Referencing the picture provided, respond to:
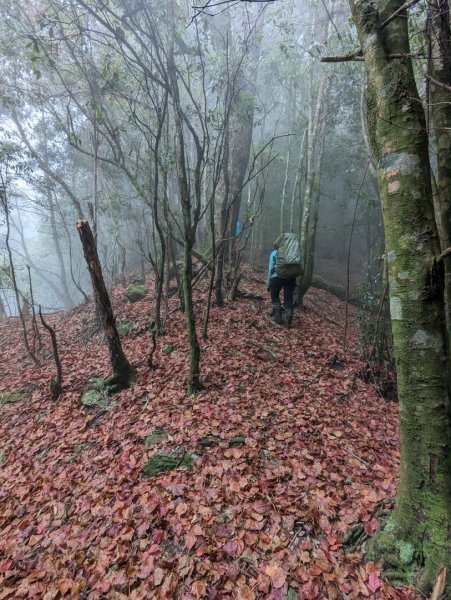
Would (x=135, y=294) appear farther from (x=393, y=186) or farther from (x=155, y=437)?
(x=393, y=186)

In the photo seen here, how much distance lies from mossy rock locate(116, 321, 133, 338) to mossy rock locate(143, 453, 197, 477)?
14.5 ft

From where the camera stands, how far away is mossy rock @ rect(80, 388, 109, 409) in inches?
201

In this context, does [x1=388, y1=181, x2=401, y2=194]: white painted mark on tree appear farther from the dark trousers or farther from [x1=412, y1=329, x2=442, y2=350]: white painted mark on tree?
the dark trousers

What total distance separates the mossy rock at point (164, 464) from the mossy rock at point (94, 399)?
71.6 inches

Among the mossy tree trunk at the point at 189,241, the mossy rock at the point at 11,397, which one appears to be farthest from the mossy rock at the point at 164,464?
the mossy rock at the point at 11,397

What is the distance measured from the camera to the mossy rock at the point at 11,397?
601 centimetres

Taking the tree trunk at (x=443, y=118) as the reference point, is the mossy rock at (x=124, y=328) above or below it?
below

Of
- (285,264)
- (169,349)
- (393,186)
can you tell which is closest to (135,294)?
(169,349)

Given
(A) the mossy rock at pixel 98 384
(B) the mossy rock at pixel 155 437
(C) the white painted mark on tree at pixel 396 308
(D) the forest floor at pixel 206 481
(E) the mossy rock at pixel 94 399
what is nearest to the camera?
(C) the white painted mark on tree at pixel 396 308

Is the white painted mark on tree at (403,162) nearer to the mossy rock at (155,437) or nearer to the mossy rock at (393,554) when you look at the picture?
the mossy rock at (393,554)

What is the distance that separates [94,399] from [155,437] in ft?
5.93

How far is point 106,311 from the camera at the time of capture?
523 cm

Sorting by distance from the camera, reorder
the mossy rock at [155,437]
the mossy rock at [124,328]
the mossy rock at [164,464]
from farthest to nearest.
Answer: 1. the mossy rock at [124,328]
2. the mossy rock at [155,437]
3. the mossy rock at [164,464]

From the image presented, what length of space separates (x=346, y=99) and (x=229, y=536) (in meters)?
15.7
